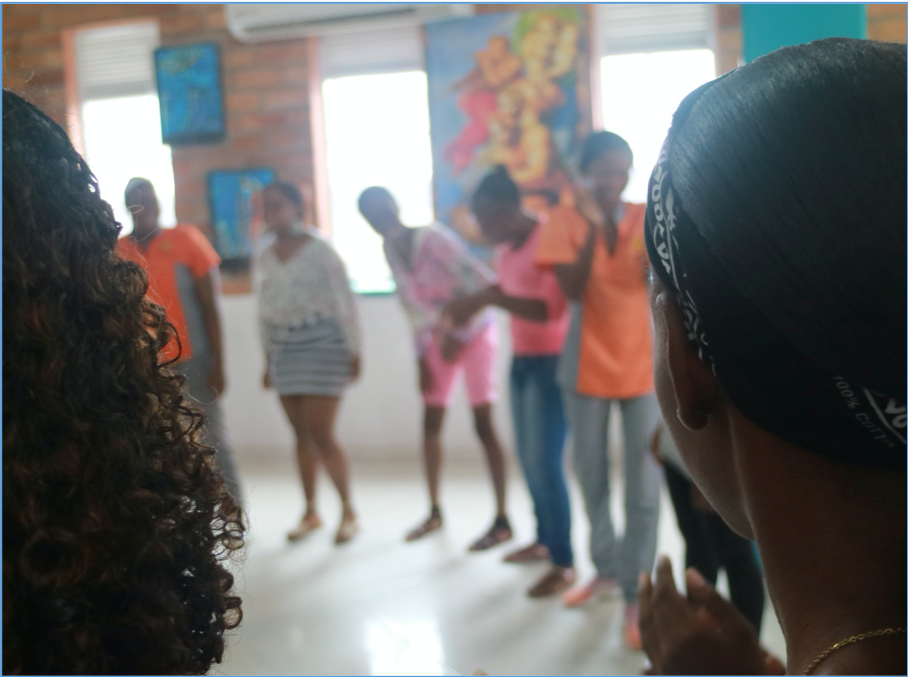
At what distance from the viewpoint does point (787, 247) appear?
48cm

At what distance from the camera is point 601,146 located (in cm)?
244

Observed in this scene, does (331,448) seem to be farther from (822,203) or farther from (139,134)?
(822,203)

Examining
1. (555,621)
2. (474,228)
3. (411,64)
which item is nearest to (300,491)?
(474,228)

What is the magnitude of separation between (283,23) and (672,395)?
4.46 m

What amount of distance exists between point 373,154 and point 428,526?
224 centimetres

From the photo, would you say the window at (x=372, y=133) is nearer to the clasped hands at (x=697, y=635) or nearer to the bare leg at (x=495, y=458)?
the bare leg at (x=495, y=458)

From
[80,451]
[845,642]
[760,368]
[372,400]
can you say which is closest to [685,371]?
[760,368]

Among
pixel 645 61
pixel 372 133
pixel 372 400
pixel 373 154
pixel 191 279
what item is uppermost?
pixel 645 61

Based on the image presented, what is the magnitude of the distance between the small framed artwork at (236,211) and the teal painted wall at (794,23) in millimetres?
3154

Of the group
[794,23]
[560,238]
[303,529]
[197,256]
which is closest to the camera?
[794,23]

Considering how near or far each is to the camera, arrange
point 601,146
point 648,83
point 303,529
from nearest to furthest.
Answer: point 601,146 < point 303,529 < point 648,83

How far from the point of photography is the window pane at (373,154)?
4789mm

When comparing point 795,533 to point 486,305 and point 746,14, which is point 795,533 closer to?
point 746,14

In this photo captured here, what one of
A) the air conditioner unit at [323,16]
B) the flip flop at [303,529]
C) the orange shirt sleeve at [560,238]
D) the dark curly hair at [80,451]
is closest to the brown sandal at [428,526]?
the flip flop at [303,529]
